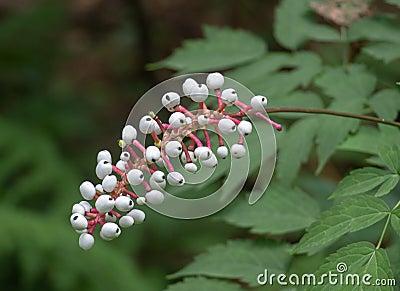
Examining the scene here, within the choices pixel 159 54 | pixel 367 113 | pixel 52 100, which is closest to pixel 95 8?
pixel 159 54

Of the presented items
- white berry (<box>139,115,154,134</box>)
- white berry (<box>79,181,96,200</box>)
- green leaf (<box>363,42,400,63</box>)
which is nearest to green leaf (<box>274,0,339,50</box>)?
green leaf (<box>363,42,400,63</box>)

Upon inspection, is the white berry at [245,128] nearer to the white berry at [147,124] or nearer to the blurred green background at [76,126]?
the white berry at [147,124]

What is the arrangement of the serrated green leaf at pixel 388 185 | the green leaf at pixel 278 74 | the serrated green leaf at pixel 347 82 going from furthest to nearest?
the green leaf at pixel 278 74 < the serrated green leaf at pixel 347 82 < the serrated green leaf at pixel 388 185

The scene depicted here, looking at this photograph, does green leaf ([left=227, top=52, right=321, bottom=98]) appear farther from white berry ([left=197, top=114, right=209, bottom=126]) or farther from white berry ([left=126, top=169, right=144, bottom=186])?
white berry ([left=126, top=169, right=144, bottom=186])

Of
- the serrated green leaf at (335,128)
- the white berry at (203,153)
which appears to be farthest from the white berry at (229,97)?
the serrated green leaf at (335,128)

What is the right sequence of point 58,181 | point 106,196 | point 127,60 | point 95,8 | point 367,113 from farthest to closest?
point 95,8, point 127,60, point 58,181, point 367,113, point 106,196

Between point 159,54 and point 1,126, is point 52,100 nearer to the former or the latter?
point 1,126
